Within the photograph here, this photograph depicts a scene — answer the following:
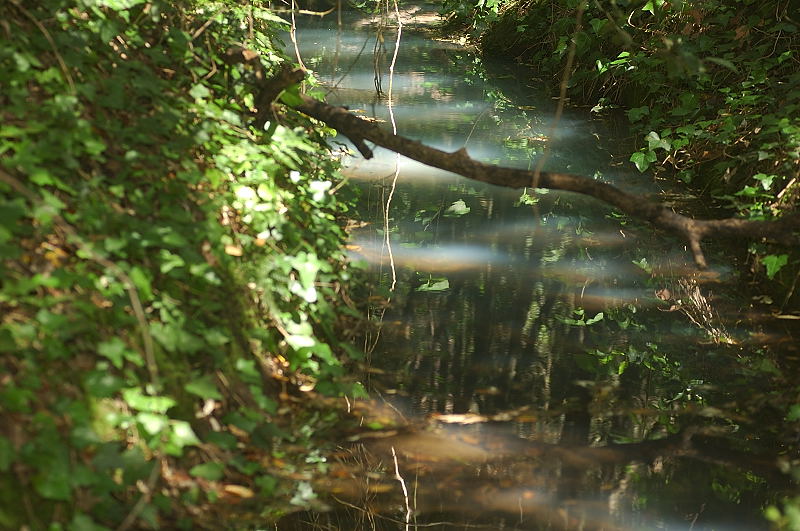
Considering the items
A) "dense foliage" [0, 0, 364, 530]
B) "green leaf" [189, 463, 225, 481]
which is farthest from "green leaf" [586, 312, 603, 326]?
"green leaf" [189, 463, 225, 481]

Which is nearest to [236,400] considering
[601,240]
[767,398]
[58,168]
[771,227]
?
[58,168]

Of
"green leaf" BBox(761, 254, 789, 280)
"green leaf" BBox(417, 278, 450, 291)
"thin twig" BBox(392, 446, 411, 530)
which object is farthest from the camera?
"green leaf" BBox(417, 278, 450, 291)

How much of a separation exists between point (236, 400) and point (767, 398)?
208cm

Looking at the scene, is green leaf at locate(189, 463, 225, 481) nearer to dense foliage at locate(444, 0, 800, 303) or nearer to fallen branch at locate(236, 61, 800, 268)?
fallen branch at locate(236, 61, 800, 268)

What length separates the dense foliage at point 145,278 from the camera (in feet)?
7.55

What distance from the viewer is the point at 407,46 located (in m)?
13.9

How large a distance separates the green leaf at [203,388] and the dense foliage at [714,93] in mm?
2128

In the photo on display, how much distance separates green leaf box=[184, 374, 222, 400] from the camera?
2627mm

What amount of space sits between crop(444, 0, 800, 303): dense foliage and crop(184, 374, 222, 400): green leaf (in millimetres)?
2128

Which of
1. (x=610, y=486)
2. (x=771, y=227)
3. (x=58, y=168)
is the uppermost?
(x=58, y=168)

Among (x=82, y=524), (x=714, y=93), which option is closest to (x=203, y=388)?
(x=82, y=524)

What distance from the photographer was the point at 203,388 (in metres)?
2.64

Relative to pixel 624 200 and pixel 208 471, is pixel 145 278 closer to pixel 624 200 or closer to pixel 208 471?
pixel 208 471

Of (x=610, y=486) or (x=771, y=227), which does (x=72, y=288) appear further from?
(x=771, y=227)
